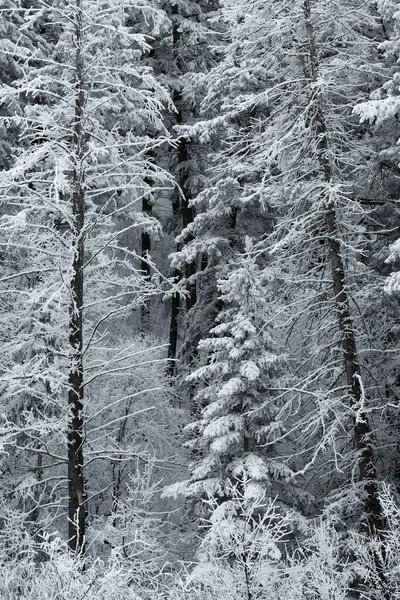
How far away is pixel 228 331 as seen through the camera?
41.1 feet

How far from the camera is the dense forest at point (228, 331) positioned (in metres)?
9.16

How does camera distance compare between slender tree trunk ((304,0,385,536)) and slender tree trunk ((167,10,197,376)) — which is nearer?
slender tree trunk ((304,0,385,536))

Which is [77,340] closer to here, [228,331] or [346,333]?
[228,331]

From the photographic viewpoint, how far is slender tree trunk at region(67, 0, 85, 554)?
30.1 feet

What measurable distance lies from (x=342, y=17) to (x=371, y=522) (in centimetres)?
907

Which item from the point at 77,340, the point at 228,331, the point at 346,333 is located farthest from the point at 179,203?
the point at 77,340

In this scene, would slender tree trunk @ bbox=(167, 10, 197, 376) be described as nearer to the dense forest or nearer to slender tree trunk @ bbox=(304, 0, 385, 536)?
the dense forest

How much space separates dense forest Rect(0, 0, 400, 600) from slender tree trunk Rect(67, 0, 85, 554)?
45mm

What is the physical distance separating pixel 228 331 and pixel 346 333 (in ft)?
8.24

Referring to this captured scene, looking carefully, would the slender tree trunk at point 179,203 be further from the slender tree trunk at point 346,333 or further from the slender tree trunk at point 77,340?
the slender tree trunk at point 77,340

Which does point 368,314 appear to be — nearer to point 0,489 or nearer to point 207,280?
point 207,280

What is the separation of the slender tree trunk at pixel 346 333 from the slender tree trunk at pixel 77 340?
4025 mm

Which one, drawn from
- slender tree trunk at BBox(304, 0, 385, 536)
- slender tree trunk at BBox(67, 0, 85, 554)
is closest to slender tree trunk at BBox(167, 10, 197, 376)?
slender tree trunk at BBox(304, 0, 385, 536)

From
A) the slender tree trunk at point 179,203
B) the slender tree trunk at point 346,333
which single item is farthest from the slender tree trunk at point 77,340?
the slender tree trunk at point 179,203
